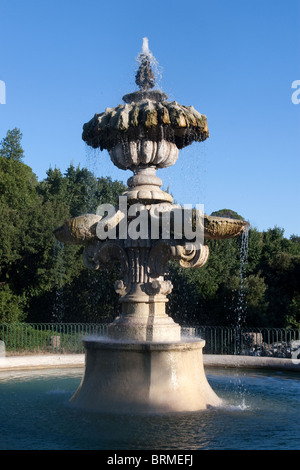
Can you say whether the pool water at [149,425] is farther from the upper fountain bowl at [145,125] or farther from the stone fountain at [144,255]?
the upper fountain bowl at [145,125]

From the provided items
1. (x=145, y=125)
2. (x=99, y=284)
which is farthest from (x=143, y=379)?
(x=99, y=284)

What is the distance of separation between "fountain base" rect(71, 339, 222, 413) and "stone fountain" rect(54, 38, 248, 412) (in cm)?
1

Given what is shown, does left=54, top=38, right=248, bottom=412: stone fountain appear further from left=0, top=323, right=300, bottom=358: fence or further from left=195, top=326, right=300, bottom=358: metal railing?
left=195, top=326, right=300, bottom=358: metal railing

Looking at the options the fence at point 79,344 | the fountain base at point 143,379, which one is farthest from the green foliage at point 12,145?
the fountain base at point 143,379

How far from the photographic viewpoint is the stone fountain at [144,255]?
24.5ft

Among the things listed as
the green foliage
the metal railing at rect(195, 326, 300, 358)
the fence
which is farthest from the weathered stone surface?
the green foliage

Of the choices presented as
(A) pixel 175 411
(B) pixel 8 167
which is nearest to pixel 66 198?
(B) pixel 8 167

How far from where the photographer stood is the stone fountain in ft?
24.5

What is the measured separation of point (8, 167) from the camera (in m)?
34.3

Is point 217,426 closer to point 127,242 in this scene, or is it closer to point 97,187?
point 127,242

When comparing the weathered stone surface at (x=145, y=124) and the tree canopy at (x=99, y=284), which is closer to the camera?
the weathered stone surface at (x=145, y=124)

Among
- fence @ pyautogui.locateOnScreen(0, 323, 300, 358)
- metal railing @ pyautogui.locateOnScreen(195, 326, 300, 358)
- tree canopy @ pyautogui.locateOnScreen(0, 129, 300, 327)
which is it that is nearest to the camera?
metal railing @ pyautogui.locateOnScreen(195, 326, 300, 358)

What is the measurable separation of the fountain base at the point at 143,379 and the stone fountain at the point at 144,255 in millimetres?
13
